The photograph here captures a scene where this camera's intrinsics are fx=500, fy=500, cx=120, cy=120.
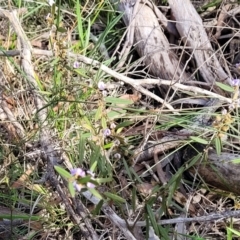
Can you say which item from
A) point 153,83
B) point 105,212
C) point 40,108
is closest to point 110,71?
point 153,83

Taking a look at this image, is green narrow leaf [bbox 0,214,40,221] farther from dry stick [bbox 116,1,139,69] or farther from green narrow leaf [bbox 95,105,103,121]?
dry stick [bbox 116,1,139,69]

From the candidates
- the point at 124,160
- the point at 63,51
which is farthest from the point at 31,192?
the point at 63,51

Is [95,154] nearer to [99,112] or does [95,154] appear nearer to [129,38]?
[99,112]

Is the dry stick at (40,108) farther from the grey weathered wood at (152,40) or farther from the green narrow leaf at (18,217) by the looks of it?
the grey weathered wood at (152,40)

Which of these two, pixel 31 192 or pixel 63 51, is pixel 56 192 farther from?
pixel 63 51

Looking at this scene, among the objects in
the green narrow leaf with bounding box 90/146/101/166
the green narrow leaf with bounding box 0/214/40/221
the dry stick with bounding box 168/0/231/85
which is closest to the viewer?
the green narrow leaf with bounding box 90/146/101/166

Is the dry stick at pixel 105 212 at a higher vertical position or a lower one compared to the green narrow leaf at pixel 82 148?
lower

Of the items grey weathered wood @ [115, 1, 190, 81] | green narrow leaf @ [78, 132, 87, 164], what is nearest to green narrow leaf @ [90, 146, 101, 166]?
green narrow leaf @ [78, 132, 87, 164]

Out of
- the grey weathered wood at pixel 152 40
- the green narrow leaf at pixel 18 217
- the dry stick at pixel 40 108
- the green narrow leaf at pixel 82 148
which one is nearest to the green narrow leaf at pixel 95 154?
the green narrow leaf at pixel 82 148

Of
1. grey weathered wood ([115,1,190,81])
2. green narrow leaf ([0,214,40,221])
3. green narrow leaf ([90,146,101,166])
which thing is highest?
grey weathered wood ([115,1,190,81])
